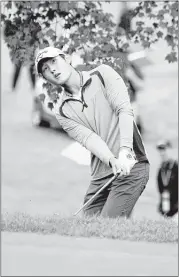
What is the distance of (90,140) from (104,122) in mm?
173

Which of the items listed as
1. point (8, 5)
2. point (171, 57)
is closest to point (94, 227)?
point (8, 5)

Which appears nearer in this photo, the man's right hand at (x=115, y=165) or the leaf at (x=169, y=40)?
the man's right hand at (x=115, y=165)

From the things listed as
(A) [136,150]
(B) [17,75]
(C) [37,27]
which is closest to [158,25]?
(C) [37,27]

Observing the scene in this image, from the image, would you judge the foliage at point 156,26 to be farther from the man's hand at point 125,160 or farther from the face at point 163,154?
the man's hand at point 125,160

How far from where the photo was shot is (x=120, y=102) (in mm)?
4535

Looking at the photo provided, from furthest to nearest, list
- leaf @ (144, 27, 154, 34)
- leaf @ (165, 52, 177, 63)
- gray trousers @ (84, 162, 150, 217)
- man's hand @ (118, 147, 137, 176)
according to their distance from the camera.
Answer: leaf @ (144, 27, 154, 34) < leaf @ (165, 52, 177, 63) < gray trousers @ (84, 162, 150, 217) < man's hand @ (118, 147, 137, 176)

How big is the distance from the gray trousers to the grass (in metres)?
0.56

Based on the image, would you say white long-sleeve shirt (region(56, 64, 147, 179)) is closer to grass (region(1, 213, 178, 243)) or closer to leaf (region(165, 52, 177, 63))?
grass (region(1, 213, 178, 243))

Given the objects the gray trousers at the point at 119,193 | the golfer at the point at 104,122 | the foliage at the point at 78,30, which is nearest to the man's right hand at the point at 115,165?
the golfer at the point at 104,122

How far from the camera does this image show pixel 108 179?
4789 mm

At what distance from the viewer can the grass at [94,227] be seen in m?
3.49

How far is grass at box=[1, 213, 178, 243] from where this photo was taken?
3.49 metres

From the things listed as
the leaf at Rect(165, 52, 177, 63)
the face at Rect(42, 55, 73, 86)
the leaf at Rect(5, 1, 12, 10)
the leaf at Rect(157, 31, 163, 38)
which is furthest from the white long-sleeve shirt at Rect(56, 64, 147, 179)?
the leaf at Rect(157, 31, 163, 38)

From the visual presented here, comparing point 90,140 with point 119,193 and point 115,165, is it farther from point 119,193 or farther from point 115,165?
point 119,193
